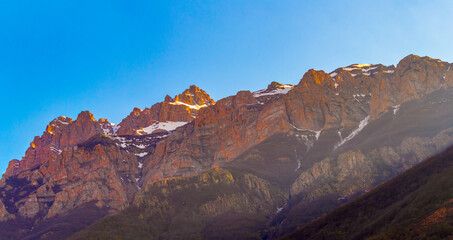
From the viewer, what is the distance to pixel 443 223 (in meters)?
82.4

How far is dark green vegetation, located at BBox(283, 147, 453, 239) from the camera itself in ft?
290

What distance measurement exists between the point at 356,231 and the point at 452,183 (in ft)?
85.1

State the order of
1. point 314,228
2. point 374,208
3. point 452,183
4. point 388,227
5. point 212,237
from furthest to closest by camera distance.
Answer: point 212,237 → point 314,228 → point 374,208 → point 452,183 → point 388,227

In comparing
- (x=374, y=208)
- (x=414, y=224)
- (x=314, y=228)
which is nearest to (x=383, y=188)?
(x=374, y=208)

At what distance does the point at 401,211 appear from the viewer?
4313 inches

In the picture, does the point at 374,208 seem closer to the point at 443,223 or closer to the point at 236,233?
the point at 443,223

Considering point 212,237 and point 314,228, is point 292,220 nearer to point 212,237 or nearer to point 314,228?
point 212,237

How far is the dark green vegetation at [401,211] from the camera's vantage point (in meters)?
88.5

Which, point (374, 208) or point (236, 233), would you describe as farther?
point (236, 233)

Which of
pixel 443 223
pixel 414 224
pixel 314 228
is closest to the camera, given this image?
pixel 443 223

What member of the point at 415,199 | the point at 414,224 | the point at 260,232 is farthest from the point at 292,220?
the point at 414,224

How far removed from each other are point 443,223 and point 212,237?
126 metres

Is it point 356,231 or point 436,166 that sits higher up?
point 436,166

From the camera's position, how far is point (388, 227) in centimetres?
10150
